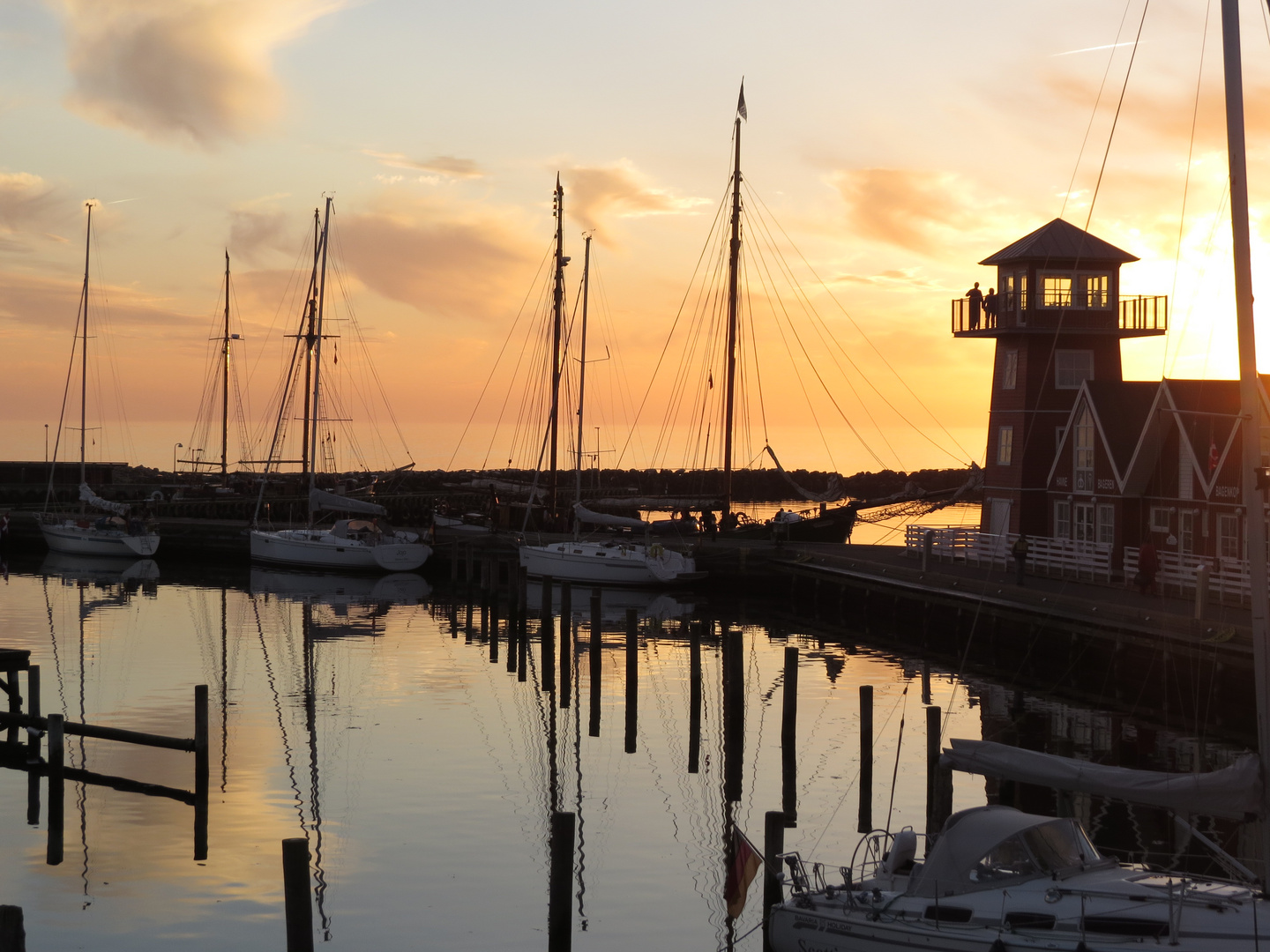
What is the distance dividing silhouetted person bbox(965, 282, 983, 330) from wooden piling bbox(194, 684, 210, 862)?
131 feet

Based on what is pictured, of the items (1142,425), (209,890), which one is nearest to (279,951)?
(209,890)

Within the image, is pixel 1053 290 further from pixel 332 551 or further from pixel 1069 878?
Result: pixel 1069 878

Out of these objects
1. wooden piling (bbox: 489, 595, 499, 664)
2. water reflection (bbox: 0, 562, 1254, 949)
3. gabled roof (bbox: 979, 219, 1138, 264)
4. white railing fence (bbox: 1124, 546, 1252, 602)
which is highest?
gabled roof (bbox: 979, 219, 1138, 264)

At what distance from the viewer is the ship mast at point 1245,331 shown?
17.1 m

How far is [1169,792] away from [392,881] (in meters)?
11.2

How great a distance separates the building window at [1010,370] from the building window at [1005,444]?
1.74 metres

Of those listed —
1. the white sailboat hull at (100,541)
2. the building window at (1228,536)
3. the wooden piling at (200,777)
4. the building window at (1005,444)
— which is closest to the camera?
the wooden piling at (200,777)

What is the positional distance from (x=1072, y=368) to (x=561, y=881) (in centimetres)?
4372

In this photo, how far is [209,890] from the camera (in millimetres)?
19766

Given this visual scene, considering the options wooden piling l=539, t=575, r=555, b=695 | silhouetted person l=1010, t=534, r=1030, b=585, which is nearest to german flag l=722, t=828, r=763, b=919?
wooden piling l=539, t=575, r=555, b=695

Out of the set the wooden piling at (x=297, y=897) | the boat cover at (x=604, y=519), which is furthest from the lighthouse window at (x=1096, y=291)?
the wooden piling at (x=297, y=897)

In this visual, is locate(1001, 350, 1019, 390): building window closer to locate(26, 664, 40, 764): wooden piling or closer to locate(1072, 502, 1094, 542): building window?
locate(1072, 502, 1094, 542): building window

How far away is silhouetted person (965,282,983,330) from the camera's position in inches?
2137

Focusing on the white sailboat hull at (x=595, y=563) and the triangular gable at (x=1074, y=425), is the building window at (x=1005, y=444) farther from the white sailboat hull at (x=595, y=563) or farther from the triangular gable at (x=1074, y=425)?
the white sailboat hull at (x=595, y=563)
